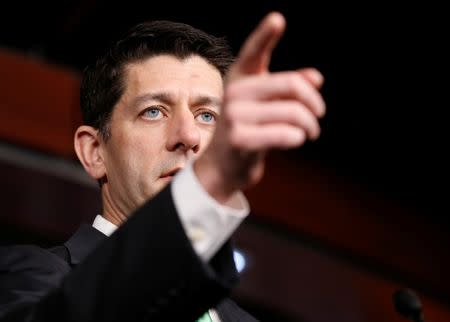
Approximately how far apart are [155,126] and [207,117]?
91 millimetres

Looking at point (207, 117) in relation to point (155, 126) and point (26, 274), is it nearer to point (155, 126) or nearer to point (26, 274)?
point (155, 126)

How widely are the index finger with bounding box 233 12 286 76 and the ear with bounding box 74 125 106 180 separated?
2.35ft

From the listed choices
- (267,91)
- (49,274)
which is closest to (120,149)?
(49,274)

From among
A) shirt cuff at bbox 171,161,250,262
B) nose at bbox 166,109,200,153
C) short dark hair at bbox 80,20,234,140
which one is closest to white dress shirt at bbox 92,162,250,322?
shirt cuff at bbox 171,161,250,262

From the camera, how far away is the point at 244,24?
2.98 metres

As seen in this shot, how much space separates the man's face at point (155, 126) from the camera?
117cm

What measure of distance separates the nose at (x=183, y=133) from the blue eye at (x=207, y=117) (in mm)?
41

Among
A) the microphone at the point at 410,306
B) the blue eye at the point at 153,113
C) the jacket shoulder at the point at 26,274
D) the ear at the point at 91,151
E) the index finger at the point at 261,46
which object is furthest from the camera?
the ear at the point at 91,151

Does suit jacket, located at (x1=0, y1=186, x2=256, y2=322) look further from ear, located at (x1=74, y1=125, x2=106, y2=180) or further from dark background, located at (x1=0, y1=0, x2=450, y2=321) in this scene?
dark background, located at (x1=0, y1=0, x2=450, y2=321)

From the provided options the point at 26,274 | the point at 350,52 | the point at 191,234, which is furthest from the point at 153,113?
the point at 350,52

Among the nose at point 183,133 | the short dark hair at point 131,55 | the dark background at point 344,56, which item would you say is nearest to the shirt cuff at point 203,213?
the nose at point 183,133

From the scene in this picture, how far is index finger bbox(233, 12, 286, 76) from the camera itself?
64 cm

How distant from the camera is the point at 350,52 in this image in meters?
3.11

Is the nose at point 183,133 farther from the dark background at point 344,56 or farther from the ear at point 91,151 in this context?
the dark background at point 344,56
